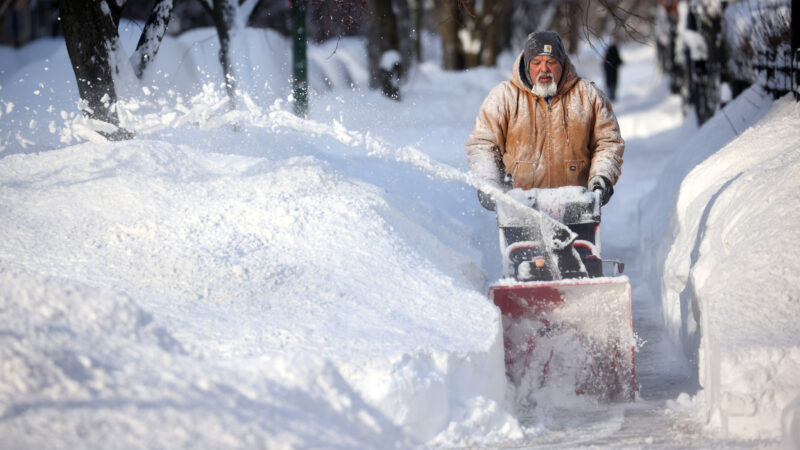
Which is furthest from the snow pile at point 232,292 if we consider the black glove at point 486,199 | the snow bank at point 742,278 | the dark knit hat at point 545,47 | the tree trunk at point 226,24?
the tree trunk at point 226,24

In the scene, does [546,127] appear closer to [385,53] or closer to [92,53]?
[92,53]

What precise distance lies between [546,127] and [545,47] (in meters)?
0.50

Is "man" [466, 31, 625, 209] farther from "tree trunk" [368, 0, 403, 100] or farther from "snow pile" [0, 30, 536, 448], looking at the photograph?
"tree trunk" [368, 0, 403, 100]

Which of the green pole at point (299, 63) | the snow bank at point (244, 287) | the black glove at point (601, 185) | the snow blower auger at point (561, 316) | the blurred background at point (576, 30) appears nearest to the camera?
the snow bank at point (244, 287)

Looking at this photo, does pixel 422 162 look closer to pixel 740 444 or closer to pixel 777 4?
pixel 740 444

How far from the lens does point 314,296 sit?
5.14 meters

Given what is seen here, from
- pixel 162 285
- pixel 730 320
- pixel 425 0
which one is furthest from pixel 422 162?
pixel 425 0

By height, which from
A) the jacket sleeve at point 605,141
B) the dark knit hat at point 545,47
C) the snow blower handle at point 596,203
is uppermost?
the dark knit hat at point 545,47

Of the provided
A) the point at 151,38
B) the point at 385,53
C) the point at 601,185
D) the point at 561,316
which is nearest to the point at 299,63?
the point at 151,38

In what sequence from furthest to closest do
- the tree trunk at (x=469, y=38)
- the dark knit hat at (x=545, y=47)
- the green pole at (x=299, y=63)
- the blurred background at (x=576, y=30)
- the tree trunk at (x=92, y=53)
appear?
the tree trunk at (x=469, y=38), the green pole at (x=299, y=63), the blurred background at (x=576, y=30), the tree trunk at (x=92, y=53), the dark knit hat at (x=545, y=47)

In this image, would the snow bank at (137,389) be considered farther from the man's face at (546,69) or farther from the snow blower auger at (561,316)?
the man's face at (546,69)

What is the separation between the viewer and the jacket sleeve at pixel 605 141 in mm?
5770

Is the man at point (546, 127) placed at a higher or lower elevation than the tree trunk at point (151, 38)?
lower

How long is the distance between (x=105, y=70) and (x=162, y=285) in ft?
10.5
